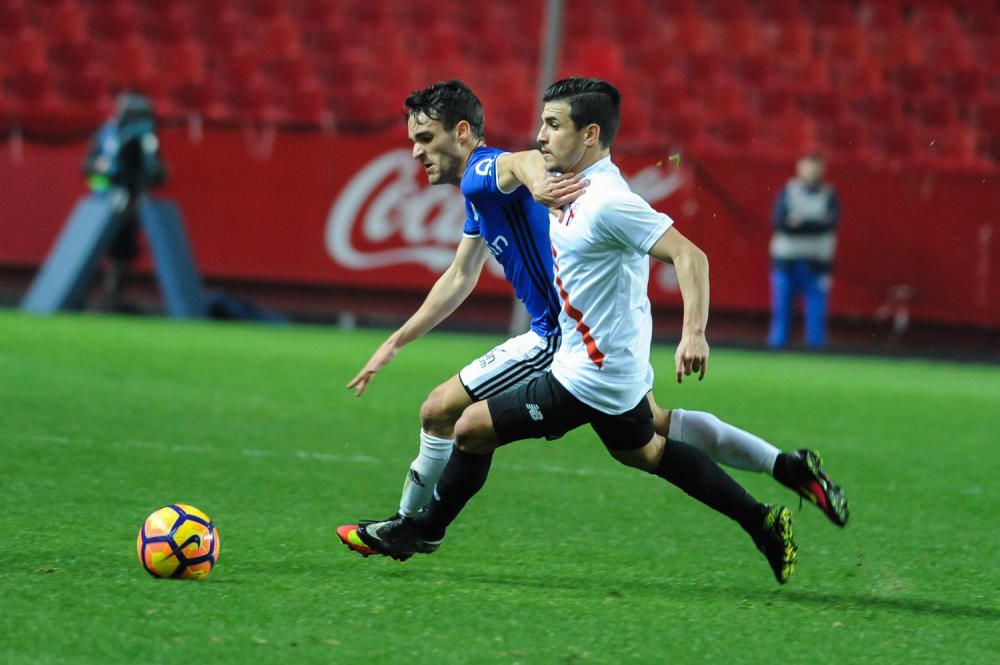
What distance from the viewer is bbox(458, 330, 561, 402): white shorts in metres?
5.14

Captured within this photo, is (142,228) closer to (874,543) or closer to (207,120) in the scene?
(207,120)

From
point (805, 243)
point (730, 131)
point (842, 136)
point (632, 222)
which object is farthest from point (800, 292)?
point (632, 222)

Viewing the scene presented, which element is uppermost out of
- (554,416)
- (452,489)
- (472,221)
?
(472,221)

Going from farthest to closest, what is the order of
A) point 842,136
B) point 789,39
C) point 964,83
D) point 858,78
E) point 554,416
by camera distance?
point 789,39
point 858,78
point 964,83
point 842,136
point 554,416

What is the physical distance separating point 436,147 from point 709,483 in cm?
147

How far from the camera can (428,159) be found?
5410 mm

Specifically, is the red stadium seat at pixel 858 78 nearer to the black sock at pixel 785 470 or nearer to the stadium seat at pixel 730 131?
the stadium seat at pixel 730 131

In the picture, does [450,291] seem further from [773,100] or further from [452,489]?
[773,100]

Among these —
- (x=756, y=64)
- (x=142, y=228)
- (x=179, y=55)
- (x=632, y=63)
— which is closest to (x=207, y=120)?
(x=142, y=228)

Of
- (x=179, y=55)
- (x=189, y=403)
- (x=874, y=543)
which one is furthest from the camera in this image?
(x=179, y=55)

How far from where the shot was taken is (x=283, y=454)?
25.1 ft

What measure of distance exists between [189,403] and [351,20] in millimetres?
10624

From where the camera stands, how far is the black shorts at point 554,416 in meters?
4.80

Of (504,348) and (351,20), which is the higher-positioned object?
(351,20)
